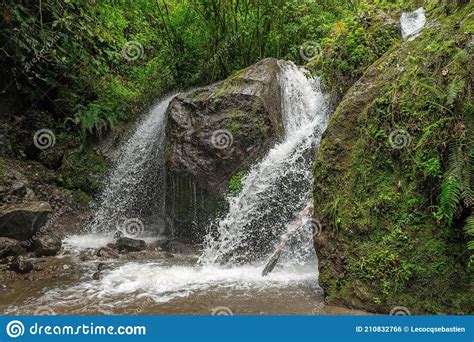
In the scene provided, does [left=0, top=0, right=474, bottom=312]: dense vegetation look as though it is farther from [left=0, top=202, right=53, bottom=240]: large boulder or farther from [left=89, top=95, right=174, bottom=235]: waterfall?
[left=0, top=202, right=53, bottom=240]: large boulder

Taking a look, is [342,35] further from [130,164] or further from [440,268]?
[130,164]

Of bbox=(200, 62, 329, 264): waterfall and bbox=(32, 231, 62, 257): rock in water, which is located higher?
bbox=(200, 62, 329, 264): waterfall

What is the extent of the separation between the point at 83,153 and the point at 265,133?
5492 millimetres

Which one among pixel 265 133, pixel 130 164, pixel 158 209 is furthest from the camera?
pixel 130 164

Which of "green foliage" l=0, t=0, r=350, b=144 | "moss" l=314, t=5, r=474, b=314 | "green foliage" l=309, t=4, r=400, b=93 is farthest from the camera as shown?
"green foliage" l=0, t=0, r=350, b=144

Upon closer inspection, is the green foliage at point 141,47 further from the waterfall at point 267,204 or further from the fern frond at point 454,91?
the fern frond at point 454,91

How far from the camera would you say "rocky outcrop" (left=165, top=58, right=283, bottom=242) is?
7934mm

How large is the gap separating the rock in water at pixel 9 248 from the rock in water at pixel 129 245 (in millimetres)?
1692

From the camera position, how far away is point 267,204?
7023 millimetres

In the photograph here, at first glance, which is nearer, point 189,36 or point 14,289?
point 14,289

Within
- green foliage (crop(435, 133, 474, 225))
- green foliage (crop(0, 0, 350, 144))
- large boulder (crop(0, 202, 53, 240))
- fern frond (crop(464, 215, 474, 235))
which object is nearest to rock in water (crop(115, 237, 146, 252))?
large boulder (crop(0, 202, 53, 240))

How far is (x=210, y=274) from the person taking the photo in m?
5.89

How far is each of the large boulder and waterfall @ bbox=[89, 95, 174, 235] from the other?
2.08 metres

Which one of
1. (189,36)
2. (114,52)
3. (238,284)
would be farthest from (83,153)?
(238,284)
